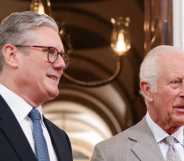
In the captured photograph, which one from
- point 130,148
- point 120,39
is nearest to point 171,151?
point 130,148

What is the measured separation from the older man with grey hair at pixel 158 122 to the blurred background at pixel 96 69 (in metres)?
3.29

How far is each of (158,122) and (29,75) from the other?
569 millimetres

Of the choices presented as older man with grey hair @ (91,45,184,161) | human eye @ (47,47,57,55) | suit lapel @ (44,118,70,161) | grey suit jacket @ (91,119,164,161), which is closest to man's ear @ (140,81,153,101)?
older man with grey hair @ (91,45,184,161)

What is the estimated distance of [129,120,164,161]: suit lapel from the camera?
249 cm

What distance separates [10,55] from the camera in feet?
7.27

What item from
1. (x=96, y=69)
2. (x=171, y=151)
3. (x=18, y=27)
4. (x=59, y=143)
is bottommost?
(x=96, y=69)

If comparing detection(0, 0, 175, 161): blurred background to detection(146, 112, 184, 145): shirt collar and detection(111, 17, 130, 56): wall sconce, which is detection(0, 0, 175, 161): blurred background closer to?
detection(111, 17, 130, 56): wall sconce

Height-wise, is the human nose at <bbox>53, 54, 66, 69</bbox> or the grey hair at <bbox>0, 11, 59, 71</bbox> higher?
the grey hair at <bbox>0, 11, 59, 71</bbox>

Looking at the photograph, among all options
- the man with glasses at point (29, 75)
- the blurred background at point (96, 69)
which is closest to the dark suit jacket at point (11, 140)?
the man with glasses at point (29, 75)

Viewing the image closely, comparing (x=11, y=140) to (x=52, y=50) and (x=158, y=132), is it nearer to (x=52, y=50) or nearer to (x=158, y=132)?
(x=52, y=50)

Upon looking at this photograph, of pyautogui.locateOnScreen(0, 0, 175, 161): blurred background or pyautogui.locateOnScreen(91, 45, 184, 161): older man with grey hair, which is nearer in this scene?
pyautogui.locateOnScreen(91, 45, 184, 161): older man with grey hair

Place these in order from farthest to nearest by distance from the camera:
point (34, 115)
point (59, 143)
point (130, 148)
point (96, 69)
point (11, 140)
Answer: point (96, 69) < point (130, 148) < point (59, 143) < point (34, 115) < point (11, 140)

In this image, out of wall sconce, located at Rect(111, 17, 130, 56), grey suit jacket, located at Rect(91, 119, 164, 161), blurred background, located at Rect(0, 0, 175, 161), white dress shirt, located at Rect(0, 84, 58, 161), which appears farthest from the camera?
blurred background, located at Rect(0, 0, 175, 161)

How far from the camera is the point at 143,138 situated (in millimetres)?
2547
